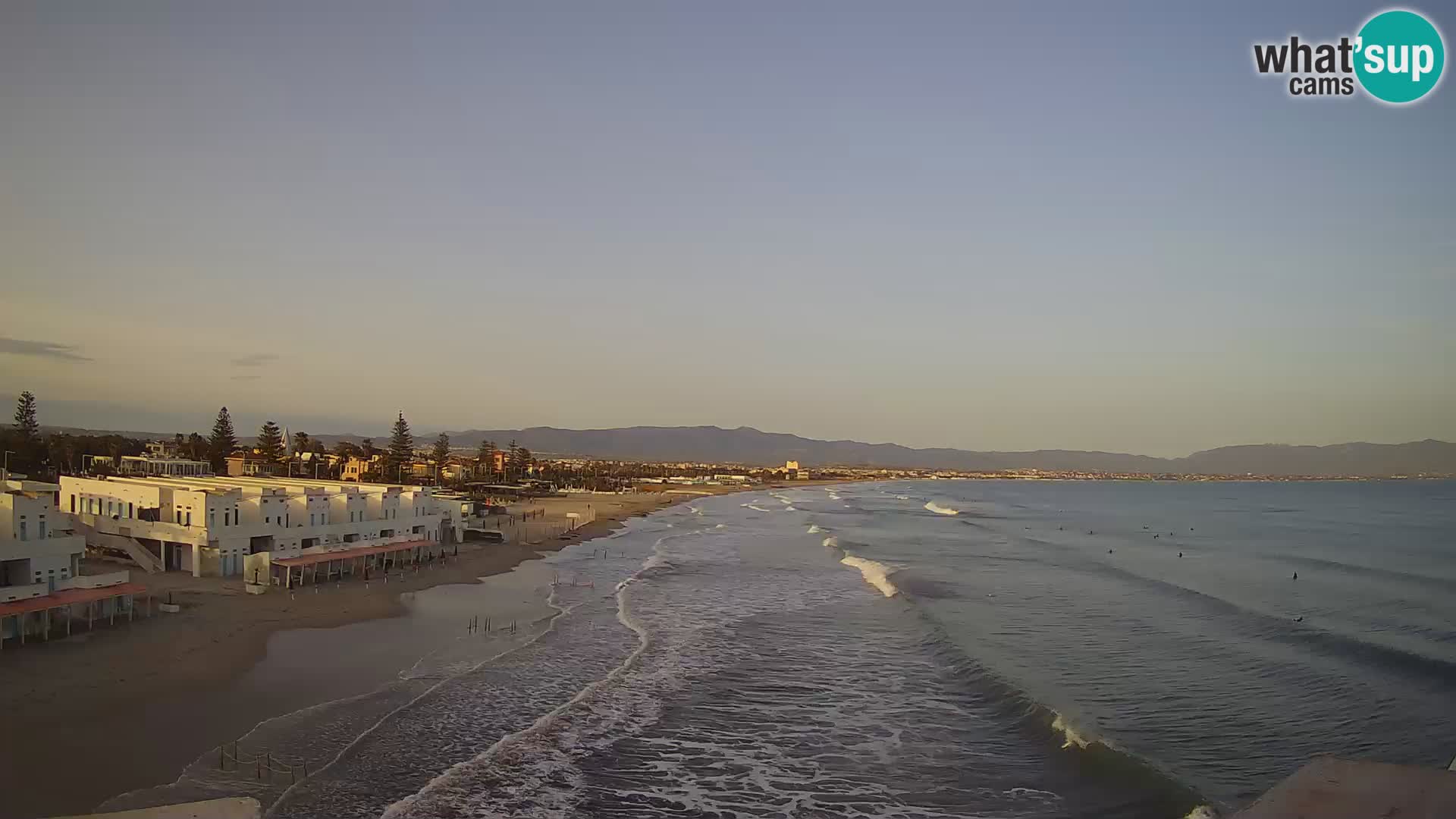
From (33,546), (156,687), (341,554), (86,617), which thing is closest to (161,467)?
(341,554)

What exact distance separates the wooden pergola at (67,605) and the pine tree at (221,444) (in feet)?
212

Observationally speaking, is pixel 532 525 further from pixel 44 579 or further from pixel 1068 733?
pixel 1068 733

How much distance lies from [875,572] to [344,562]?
84.4 ft

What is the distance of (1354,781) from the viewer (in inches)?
352

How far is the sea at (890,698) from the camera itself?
1595 centimetres

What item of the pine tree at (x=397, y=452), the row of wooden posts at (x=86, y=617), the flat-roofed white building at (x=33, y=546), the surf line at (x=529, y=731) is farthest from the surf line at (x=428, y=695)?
the pine tree at (x=397, y=452)

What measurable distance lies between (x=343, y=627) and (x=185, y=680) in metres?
7.25

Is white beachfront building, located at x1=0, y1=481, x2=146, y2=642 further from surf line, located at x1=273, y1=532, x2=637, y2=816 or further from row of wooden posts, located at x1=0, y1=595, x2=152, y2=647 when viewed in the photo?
surf line, located at x1=273, y1=532, x2=637, y2=816

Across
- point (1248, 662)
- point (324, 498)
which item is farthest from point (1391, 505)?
point (324, 498)

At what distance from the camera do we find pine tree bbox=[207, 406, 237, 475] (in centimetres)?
8500

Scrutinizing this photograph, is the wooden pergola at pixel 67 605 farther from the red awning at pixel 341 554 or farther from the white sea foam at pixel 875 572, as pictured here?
the white sea foam at pixel 875 572

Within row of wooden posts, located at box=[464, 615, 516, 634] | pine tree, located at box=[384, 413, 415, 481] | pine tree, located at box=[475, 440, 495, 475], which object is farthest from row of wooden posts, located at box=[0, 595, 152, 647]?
pine tree, located at box=[475, 440, 495, 475]

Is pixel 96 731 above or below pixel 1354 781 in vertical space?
below

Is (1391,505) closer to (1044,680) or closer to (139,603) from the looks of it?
(1044,680)
